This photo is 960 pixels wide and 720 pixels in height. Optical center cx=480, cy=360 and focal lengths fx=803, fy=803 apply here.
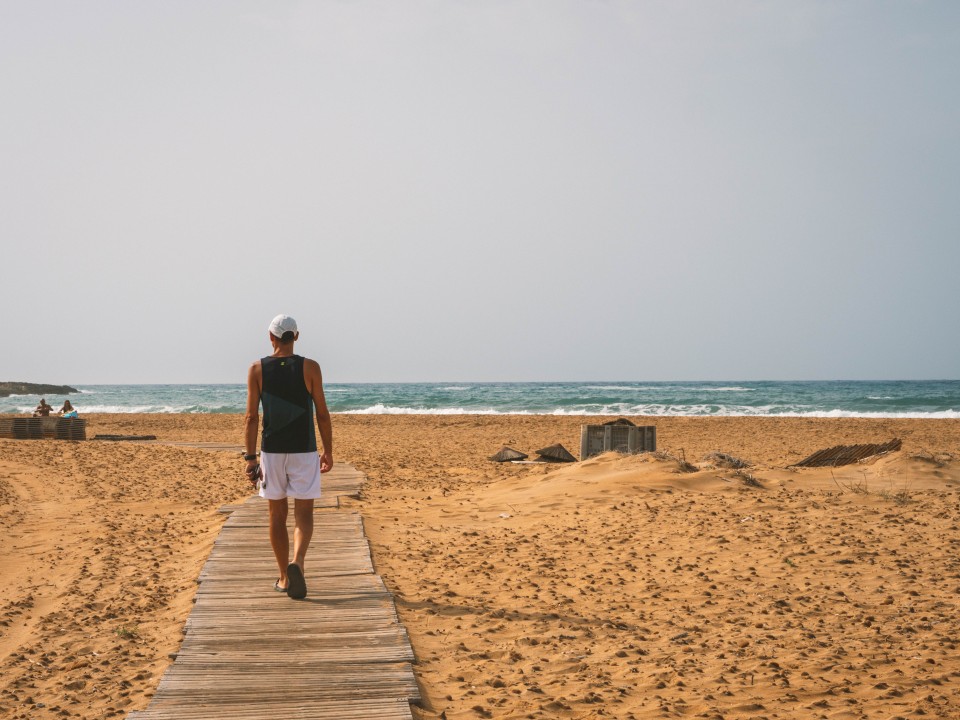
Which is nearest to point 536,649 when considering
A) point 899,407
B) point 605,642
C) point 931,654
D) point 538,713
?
point 605,642

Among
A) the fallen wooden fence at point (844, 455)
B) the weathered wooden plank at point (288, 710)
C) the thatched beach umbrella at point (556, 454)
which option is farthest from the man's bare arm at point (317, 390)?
the thatched beach umbrella at point (556, 454)

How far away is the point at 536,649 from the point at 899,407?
47.9 meters

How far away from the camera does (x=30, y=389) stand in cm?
8956

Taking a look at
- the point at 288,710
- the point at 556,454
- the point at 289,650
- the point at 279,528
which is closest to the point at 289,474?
the point at 279,528

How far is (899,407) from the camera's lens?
46.5m

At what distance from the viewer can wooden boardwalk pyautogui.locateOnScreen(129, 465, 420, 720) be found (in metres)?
3.87

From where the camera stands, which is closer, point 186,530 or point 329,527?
point 329,527

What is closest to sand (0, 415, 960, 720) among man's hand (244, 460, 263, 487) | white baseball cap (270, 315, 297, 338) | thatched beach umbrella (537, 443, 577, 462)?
man's hand (244, 460, 263, 487)

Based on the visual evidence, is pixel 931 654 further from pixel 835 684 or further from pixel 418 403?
pixel 418 403

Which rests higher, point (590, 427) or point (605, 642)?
point (590, 427)

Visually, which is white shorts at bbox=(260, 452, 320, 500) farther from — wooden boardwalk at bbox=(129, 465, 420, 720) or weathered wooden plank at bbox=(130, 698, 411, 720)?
weathered wooden plank at bbox=(130, 698, 411, 720)

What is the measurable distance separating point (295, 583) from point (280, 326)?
180cm

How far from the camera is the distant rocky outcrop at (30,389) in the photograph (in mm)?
86644

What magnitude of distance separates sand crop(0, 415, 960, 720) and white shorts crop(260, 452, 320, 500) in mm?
1108
